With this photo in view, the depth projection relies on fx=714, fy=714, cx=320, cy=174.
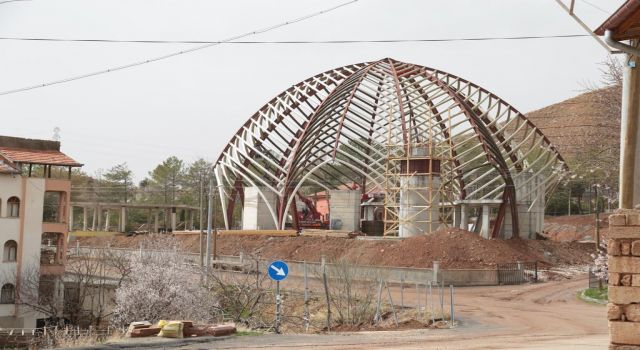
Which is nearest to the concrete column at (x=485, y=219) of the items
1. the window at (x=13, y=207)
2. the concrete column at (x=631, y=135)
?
the window at (x=13, y=207)

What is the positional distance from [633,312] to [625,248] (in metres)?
0.98

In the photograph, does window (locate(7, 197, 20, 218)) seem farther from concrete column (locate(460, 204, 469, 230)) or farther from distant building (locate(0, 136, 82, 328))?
concrete column (locate(460, 204, 469, 230))

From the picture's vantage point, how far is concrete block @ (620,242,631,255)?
11.1 meters

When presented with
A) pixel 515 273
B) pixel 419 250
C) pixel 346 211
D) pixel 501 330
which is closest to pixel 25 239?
pixel 419 250

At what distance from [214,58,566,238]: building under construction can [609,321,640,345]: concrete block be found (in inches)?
1587

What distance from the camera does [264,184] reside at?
65.8 m

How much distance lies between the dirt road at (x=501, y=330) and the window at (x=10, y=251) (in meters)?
24.3

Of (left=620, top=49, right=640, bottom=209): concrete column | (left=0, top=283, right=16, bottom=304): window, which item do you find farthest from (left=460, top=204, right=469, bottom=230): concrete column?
(left=620, top=49, right=640, bottom=209): concrete column

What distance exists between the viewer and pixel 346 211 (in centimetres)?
6256

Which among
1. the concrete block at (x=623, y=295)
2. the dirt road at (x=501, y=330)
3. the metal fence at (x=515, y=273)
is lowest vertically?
the dirt road at (x=501, y=330)

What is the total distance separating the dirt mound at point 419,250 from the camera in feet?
145

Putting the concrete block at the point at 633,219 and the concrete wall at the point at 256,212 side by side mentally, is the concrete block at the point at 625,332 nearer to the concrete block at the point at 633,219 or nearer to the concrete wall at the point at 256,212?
the concrete block at the point at 633,219

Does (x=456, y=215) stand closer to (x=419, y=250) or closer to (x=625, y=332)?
(x=419, y=250)

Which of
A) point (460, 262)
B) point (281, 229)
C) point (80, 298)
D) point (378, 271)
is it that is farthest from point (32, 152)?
point (460, 262)
